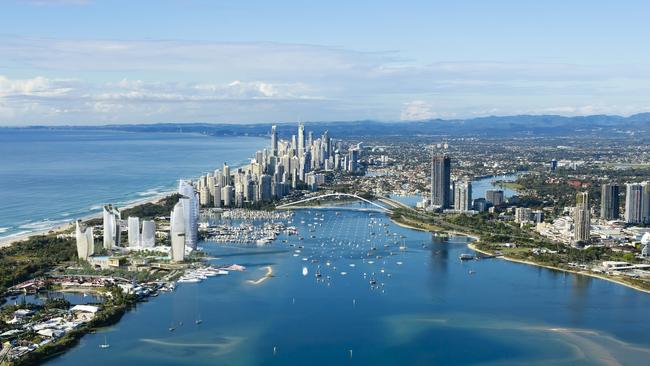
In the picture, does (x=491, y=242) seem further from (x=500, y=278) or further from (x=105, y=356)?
(x=105, y=356)

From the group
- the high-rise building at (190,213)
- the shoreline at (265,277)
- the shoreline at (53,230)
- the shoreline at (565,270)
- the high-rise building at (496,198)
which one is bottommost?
the shoreline at (565,270)

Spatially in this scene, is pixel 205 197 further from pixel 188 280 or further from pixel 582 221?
pixel 582 221

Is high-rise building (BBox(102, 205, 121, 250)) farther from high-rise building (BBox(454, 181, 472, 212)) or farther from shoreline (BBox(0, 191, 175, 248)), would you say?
high-rise building (BBox(454, 181, 472, 212))

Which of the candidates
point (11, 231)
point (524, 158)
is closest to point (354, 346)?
point (11, 231)

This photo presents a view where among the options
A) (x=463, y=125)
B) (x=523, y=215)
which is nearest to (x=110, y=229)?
(x=523, y=215)

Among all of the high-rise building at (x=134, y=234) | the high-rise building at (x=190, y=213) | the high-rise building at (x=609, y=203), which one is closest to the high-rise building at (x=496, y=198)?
the high-rise building at (x=609, y=203)

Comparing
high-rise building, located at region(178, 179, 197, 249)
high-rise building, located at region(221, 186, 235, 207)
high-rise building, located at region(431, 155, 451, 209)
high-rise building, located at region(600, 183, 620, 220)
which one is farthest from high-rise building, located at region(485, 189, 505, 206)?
high-rise building, located at region(178, 179, 197, 249)

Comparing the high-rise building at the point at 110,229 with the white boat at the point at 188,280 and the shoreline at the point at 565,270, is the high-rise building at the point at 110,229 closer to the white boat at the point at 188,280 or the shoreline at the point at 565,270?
the white boat at the point at 188,280
